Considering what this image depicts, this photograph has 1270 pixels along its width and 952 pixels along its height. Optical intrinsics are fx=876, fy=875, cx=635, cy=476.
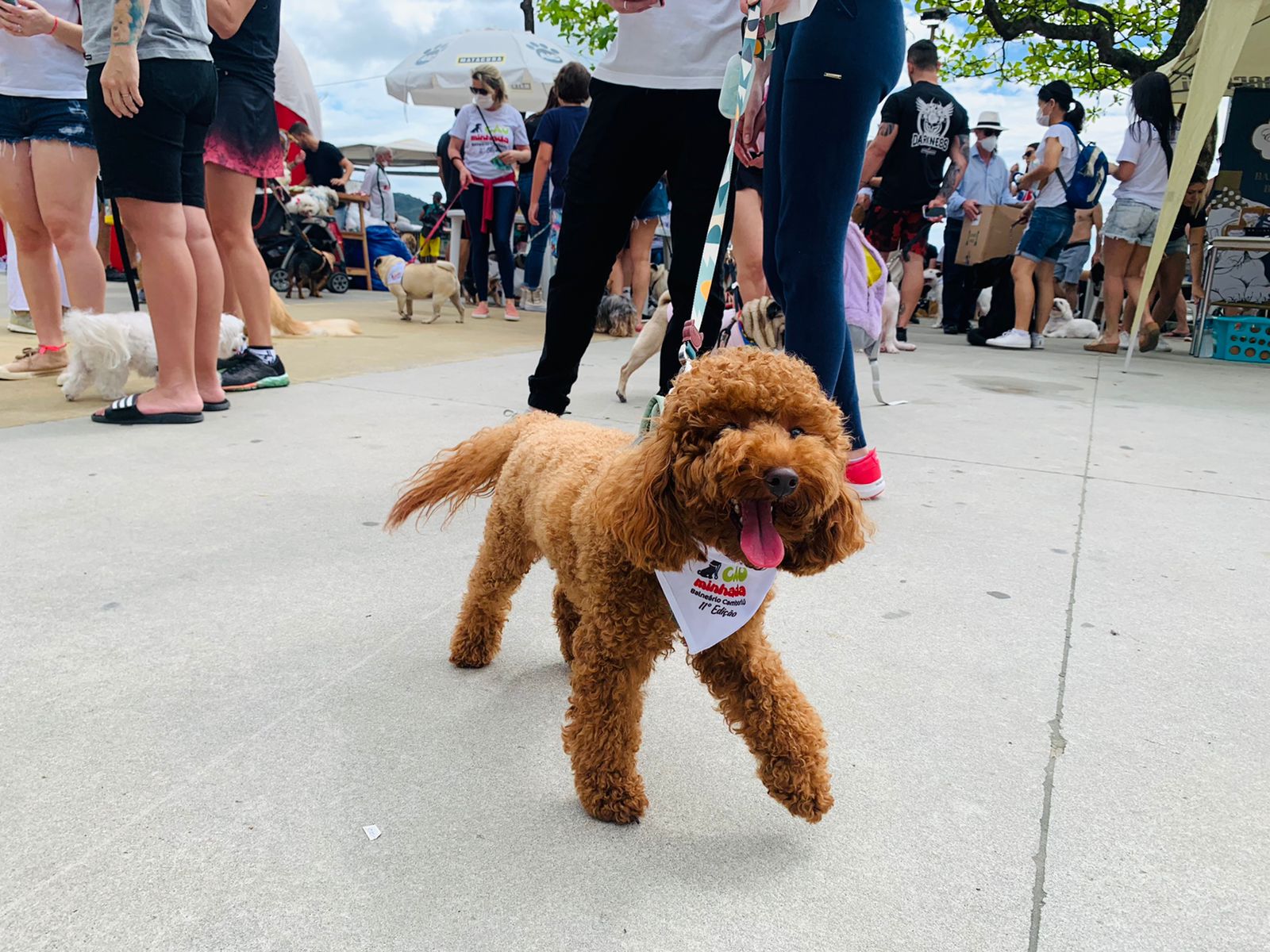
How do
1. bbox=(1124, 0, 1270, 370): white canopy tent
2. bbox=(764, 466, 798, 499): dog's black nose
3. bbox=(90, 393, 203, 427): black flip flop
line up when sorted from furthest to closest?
1. bbox=(1124, 0, 1270, 370): white canopy tent
2. bbox=(90, 393, 203, 427): black flip flop
3. bbox=(764, 466, 798, 499): dog's black nose

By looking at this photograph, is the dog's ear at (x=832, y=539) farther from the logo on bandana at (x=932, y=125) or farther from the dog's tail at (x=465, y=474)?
the logo on bandana at (x=932, y=125)

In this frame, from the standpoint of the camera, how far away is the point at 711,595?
1.53m

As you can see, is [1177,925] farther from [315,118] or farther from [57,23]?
[315,118]

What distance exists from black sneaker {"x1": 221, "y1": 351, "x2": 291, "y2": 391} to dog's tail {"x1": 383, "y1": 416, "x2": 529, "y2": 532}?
3180mm

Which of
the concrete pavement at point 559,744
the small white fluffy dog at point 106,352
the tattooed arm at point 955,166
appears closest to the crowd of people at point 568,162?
the tattooed arm at point 955,166

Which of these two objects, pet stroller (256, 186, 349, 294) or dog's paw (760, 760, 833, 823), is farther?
pet stroller (256, 186, 349, 294)

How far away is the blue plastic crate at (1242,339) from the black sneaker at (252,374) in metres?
8.66

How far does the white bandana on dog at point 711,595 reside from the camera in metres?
A: 1.52

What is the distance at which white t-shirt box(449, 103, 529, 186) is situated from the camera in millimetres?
9375

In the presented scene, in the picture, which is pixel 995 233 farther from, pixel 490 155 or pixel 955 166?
pixel 490 155

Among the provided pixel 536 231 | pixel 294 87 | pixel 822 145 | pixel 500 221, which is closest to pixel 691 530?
pixel 822 145

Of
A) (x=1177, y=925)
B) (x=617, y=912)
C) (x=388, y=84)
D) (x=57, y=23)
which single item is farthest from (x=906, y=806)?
(x=388, y=84)

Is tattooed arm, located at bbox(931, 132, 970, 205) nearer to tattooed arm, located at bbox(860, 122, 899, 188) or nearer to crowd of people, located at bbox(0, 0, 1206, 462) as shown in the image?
crowd of people, located at bbox(0, 0, 1206, 462)

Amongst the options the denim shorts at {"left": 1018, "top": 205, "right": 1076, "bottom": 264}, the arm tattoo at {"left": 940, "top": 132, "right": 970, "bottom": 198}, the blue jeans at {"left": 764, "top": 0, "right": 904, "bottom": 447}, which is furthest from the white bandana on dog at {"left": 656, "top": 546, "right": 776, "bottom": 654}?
the denim shorts at {"left": 1018, "top": 205, "right": 1076, "bottom": 264}
